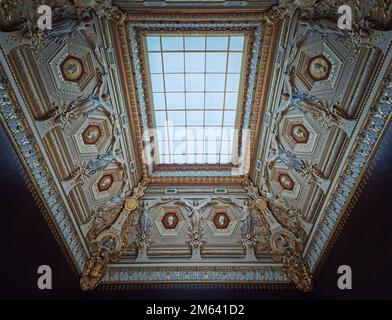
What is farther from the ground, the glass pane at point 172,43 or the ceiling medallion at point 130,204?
the glass pane at point 172,43

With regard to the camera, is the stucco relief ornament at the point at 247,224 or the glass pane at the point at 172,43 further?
the stucco relief ornament at the point at 247,224

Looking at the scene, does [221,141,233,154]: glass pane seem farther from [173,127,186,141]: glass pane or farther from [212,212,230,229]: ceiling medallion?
[212,212,230,229]: ceiling medallion

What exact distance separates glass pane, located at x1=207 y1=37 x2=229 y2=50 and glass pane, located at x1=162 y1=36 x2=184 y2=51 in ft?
2.10

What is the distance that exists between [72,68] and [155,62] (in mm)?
1961

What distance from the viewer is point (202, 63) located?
8703mm

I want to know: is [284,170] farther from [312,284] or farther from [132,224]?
[132,224]

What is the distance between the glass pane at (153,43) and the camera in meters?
8.01

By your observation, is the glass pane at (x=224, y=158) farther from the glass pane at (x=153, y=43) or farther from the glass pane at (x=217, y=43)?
the glass pane at (x=153, y=43)

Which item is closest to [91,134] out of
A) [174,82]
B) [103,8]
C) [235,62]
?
[174,82]

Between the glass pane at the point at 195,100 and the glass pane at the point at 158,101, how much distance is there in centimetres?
66

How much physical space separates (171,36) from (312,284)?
762cm

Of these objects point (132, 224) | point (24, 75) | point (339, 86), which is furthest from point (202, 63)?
point (132, 224)

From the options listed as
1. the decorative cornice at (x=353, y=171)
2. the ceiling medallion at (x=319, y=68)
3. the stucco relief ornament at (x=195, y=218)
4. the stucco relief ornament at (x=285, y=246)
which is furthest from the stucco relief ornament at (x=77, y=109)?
the decorative cornice at (x=353, y=171)

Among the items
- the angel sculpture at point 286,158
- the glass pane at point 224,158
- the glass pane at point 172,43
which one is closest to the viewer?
the glass pane at point 172,43
